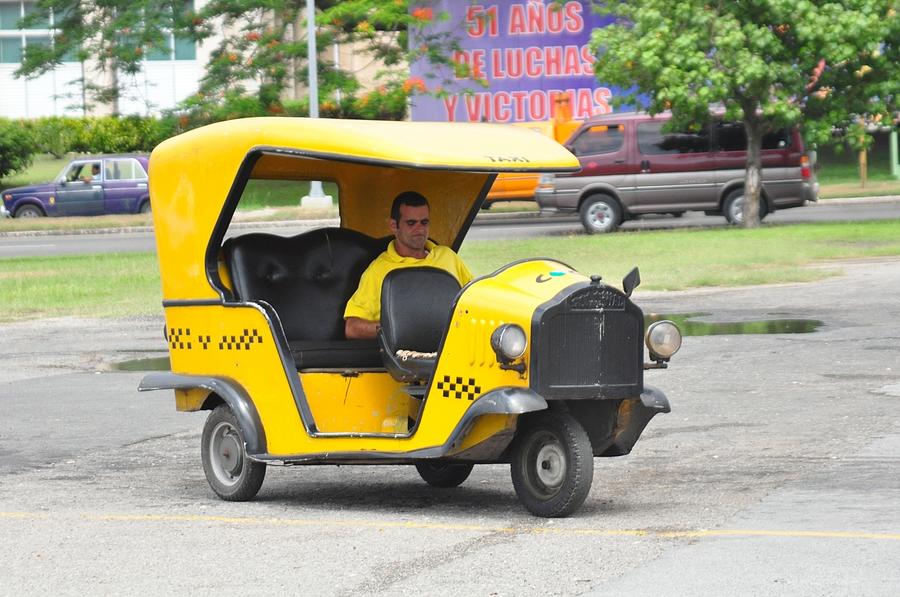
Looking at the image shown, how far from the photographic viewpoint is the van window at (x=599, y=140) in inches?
1179

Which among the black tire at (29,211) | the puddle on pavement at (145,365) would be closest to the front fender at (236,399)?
the puddle on pavement at (145,365)

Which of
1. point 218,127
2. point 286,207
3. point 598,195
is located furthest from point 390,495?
point 286,207

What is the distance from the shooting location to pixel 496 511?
816 centimetres

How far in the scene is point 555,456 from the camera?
780 centimetres

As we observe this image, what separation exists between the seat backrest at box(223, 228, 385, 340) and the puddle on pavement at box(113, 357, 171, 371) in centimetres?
568

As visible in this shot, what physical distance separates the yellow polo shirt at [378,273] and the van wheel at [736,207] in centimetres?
2124

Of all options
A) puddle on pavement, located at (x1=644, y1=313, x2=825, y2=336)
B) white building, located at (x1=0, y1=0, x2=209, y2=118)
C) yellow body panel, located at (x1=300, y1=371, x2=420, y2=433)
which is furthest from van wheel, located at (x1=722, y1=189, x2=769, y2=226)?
white building, located at (x1=0, y1=0, x2=209, y2=118)

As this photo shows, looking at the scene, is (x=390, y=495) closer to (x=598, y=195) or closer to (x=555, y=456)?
(x=555, y=456)

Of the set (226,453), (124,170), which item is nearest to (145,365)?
(226,453)

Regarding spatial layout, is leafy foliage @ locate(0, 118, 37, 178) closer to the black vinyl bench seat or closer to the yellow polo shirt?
the black vinyl bench seat

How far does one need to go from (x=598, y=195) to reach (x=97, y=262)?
8.98m

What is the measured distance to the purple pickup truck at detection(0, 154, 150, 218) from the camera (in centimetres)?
3941

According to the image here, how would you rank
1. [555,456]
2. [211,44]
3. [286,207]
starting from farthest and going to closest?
[211,44], [286,207], [555,456]

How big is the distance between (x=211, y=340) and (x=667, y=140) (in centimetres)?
2152
